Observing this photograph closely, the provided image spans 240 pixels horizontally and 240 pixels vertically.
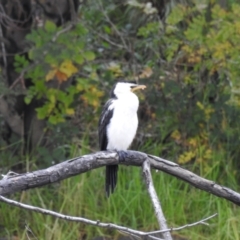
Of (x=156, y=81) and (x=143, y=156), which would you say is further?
(x=156, y=81)

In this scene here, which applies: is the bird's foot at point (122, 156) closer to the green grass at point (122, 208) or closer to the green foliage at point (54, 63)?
the green grass at point (122, 208)

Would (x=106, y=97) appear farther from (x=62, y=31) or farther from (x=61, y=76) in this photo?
(x=62, y=31)

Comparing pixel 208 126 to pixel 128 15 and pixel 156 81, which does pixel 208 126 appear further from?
pixel 128 15

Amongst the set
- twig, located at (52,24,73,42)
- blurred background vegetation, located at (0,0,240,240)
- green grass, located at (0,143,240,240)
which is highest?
twig, located at (52,24,73,42)

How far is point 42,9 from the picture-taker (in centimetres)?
580

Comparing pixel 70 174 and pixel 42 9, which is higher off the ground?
pixel 42 9

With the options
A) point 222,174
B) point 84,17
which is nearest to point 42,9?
point 84,17

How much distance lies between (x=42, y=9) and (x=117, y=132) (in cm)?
189

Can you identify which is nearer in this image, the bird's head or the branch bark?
the branch bark

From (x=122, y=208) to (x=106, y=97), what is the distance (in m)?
0.94

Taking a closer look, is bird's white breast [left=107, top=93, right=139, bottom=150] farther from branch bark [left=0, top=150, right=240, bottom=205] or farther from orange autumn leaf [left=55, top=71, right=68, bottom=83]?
orange autumn leaf [left=55, top=71, right=68, bottom=83]

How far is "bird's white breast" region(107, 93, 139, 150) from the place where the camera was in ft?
13.6

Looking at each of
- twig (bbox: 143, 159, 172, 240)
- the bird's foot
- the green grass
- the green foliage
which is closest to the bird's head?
the green grass

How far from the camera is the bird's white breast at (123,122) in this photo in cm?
416
